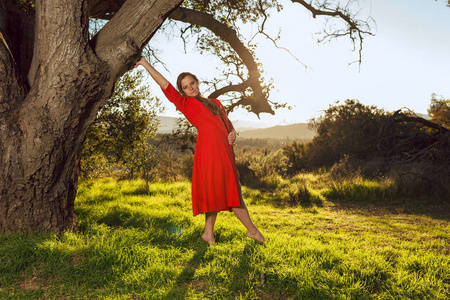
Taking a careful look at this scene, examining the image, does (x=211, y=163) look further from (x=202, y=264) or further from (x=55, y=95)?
(x=55, y=95)

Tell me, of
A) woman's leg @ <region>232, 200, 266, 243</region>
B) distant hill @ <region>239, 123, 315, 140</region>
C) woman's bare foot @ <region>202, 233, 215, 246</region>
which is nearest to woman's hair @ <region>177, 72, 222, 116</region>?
woman's leg @ <region>232, 200, 266, 243</region>

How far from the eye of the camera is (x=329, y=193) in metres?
8.74

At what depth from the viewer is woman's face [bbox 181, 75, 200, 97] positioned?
3703 millimetres

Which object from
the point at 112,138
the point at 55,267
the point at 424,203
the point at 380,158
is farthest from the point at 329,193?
the point at 55,267

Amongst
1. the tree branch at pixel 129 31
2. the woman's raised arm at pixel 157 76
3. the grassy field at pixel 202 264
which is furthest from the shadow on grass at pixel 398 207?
the tree branch at pixel 129 31

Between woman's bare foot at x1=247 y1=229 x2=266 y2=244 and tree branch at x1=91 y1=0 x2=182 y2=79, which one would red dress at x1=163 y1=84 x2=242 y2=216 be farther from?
tree branch at x1=91 y1=0 x2=182 y2=79

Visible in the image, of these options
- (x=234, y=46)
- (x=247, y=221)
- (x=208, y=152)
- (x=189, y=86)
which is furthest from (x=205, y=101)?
(x=234, y=46)

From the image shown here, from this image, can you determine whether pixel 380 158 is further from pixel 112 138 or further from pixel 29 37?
pixel 29 37

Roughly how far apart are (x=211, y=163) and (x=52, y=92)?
2000 mm

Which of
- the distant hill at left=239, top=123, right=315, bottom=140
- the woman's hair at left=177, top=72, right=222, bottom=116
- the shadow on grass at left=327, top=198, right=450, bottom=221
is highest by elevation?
the distant hill at left=239, top=123, right=315, bottom=140

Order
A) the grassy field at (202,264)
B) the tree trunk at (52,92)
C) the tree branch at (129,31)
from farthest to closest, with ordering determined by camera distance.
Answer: the tree branch at (129,31) < the tree trunk at (52,92) < the grassy field at (202,264)

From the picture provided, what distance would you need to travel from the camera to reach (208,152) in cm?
362

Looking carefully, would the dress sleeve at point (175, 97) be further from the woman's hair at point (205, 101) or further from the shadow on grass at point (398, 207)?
the shadow on grass at point (398, 207)

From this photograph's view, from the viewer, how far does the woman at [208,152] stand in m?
3.62
